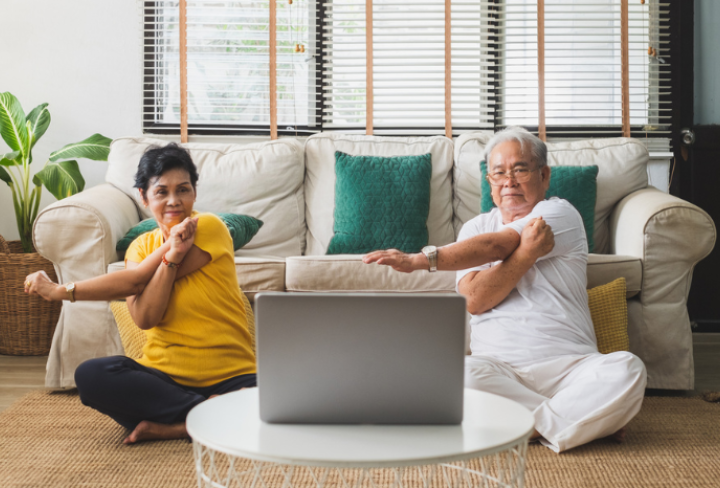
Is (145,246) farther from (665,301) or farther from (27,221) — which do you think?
(665,301)

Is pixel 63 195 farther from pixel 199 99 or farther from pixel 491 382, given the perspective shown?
pixel 491 382

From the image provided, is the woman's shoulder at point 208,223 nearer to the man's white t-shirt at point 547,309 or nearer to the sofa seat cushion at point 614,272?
the man's white t-shirt at point 547,309

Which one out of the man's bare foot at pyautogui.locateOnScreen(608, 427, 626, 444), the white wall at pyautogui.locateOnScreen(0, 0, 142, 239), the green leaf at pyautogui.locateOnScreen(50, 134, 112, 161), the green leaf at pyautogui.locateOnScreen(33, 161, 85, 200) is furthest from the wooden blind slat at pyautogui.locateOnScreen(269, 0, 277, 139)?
the man's bare foot at pyautogui.locateOnScreen(608, 427, 626, 444)

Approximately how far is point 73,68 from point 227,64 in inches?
30.9

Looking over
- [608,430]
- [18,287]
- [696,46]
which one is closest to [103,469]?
[608,430]

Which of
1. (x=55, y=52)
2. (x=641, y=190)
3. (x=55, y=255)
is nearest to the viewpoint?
(x=55, y=255)

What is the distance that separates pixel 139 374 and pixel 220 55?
7.35 feet

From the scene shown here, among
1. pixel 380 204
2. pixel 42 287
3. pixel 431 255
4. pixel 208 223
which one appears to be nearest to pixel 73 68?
pixel 380 204

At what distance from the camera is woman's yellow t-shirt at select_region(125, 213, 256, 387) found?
6.05ft

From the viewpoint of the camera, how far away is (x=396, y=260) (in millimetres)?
1633

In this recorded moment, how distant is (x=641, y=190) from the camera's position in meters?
3.02

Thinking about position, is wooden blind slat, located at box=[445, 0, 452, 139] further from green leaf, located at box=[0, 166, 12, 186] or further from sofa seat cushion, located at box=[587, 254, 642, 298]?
green leaf, located at box=[0, 166, 12, 186]

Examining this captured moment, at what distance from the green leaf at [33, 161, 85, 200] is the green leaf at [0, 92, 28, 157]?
6.0 inches

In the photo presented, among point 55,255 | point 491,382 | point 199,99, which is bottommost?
point 491,382
